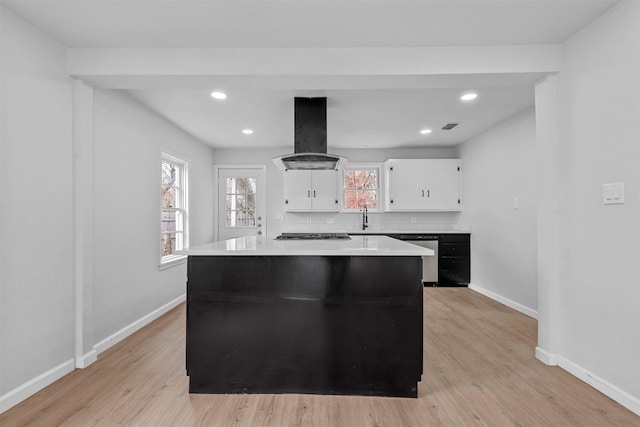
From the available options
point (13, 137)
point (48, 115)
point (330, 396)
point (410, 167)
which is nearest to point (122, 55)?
point (48, 115)

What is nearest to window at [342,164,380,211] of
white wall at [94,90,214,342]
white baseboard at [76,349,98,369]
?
white wall at [94,90,214,342]

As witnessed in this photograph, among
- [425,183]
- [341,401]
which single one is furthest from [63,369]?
[425,183]

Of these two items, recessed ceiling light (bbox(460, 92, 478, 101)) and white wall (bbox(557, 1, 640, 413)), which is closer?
white wall (bbox(557, 1, 640, 413))

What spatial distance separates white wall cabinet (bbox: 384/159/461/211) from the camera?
18.4 feet

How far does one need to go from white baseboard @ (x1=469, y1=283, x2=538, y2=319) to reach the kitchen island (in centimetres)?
235

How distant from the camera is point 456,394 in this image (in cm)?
212

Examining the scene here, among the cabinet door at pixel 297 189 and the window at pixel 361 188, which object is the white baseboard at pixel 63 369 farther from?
the window at pixel 361 188

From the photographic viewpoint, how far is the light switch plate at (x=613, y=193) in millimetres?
2007

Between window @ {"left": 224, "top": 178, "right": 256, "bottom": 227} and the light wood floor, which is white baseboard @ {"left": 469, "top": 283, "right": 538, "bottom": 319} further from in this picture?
window @ {"left": 224, "top": 178, "right": 256, "bottom": 227}

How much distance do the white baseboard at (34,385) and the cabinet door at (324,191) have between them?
12.6ft

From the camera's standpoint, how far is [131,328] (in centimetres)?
326

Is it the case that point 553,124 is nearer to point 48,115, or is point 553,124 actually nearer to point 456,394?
Result: point 456,394

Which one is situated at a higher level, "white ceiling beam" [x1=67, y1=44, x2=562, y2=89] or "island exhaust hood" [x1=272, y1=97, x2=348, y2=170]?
"white ceiling beam" [x1=67, y1=44, x2=562, y2=89]

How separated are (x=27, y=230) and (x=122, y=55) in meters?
1.37
